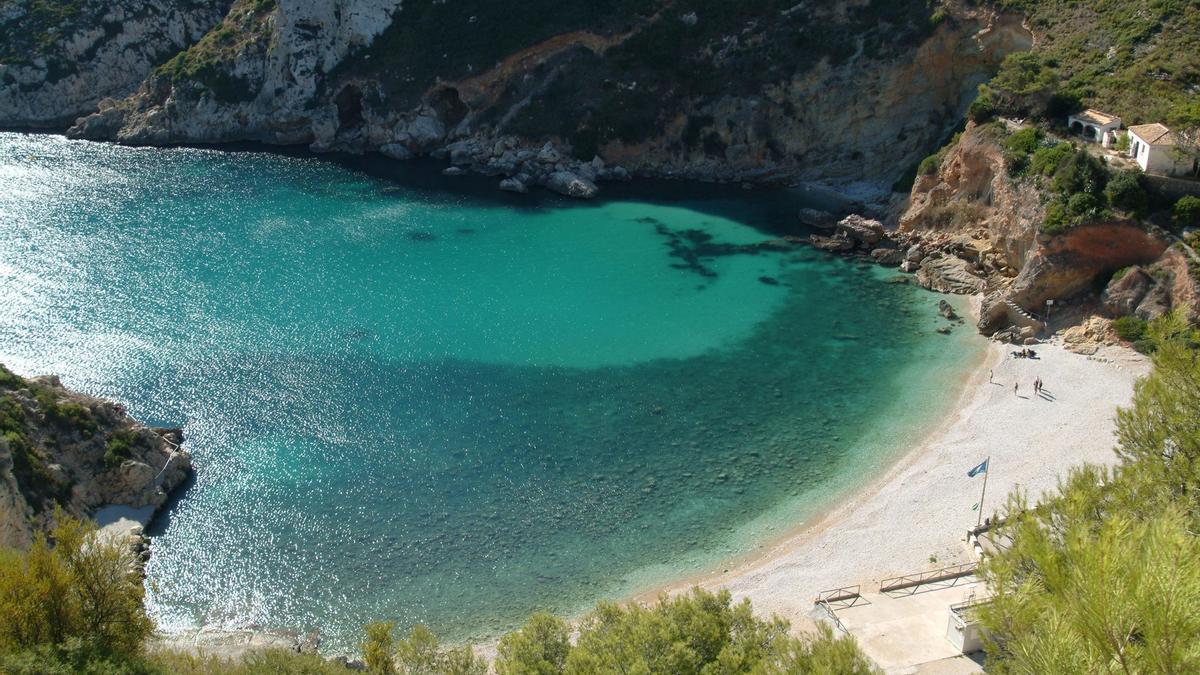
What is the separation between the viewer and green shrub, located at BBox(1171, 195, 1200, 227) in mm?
39656

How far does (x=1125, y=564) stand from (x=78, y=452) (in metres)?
32.9

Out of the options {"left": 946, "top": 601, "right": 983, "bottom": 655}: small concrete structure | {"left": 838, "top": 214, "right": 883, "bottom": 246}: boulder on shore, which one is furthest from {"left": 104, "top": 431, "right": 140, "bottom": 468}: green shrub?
{"left": 838, "top": 214, "right": 883, "bottom": 246}: boulder on shore

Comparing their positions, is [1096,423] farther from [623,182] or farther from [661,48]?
[661,48]

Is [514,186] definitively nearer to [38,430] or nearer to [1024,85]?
[1024,85]

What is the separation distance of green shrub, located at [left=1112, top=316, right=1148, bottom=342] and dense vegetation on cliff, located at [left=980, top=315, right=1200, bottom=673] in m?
20.2

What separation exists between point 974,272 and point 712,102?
2795cm

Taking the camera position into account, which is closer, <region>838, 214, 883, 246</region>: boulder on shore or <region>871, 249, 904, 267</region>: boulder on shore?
<region>871, 249, 904, 267</region>: boulder on shore

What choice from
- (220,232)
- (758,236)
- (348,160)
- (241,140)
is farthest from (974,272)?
(241,140)

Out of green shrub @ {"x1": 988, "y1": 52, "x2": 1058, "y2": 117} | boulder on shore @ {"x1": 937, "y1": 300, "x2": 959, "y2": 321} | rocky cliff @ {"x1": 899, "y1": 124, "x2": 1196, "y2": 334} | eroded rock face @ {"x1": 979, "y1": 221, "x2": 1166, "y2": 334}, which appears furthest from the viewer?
green shrub @ {"x1": 988, "y1": 52, "x2": 1058, "y2": 117}

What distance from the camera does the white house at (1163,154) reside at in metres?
40.5

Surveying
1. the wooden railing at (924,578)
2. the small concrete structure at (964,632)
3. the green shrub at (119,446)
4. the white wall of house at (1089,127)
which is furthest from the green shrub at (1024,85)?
the green shrub at (119,446)

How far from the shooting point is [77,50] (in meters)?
85.7

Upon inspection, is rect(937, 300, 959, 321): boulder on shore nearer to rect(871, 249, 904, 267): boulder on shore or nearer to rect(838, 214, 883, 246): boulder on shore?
rect(871, 249, 904, 267): boulder on shore

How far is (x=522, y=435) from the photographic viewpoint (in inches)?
1393
